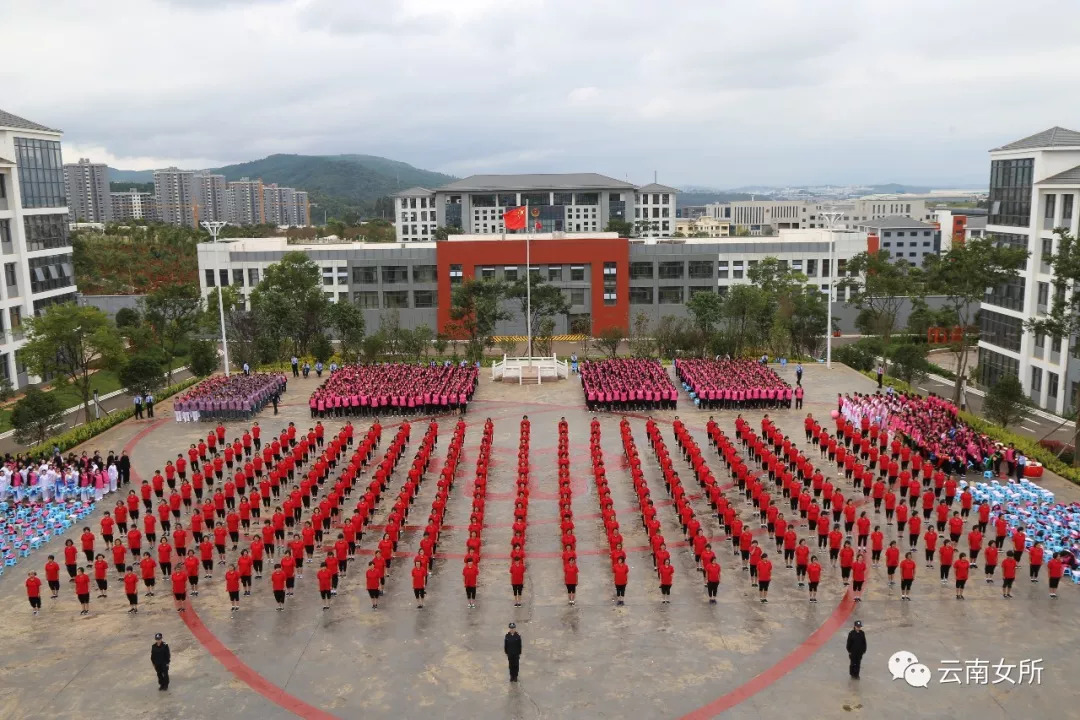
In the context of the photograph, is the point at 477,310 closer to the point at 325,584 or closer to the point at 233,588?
the point at 325,584

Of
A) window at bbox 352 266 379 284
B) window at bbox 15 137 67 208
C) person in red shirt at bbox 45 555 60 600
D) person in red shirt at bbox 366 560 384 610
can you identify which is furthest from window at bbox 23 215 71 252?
person in red shirt at bbox 366 560 384 610

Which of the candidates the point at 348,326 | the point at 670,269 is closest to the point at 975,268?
the point at 670,269

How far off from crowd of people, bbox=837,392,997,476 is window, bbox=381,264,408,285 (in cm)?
3394

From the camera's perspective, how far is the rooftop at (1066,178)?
104 feet

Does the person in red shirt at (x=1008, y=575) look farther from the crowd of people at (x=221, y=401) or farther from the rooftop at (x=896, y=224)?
the rooftop at (x=896, y=224)

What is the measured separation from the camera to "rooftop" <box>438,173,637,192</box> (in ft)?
295

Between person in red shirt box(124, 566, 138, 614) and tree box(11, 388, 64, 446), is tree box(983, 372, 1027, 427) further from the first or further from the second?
tree box(11, 388, 64, 446)

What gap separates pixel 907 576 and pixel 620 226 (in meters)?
76.6

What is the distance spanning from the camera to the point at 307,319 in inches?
1598

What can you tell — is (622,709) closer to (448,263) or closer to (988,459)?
(988,459)

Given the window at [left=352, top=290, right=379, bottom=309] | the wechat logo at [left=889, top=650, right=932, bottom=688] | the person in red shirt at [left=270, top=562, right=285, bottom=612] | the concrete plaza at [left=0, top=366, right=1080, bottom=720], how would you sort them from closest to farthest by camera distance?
the concrete plaza at [left=0, top=366, right=1080, bottom=720] < the wechat logo at [left=889, top=650, right=932, bottom=688] < the person in red shirt at [left=270, top=562, right=285, bottom=612] < the window at [left=352, top=290, right=379, bottom=309]

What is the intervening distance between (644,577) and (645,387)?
13694 mm

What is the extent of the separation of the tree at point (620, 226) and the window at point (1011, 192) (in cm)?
4966

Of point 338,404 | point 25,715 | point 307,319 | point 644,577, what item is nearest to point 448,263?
point 307,319
